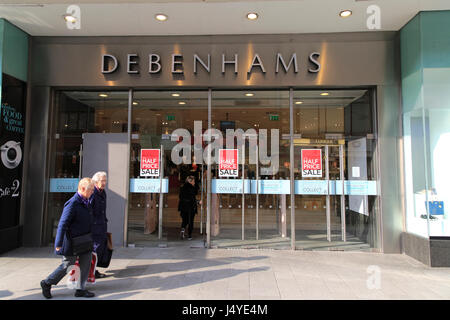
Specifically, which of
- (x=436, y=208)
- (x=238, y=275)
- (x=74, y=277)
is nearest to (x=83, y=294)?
(x=74, y=277)

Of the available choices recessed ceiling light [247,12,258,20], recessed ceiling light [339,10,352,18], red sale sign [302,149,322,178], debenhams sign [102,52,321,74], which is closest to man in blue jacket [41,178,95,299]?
debenhams sign [102,52,321,74]

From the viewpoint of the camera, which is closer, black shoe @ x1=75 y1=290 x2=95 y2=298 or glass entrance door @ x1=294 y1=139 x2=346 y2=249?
black shoe @ x1=75 y1=290 x2=95 y2=298

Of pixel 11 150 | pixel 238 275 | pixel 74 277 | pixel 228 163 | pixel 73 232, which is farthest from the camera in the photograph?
pixel 228 163

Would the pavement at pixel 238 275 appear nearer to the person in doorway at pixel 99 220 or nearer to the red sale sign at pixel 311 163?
the person in doorway at pixel 99 220

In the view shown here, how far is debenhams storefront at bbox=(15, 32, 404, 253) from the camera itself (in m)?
6.24

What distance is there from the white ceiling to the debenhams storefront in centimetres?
24

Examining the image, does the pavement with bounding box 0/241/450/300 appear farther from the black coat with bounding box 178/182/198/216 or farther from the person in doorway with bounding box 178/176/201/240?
the black coat with bounding box 178/182/198/216

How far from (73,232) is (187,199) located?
3500 millimetres

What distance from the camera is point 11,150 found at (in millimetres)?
5980

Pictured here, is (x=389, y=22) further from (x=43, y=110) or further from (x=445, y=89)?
(x=43, y=110)

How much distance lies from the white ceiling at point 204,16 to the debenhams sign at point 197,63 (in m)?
0.54

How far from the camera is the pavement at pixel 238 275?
3861mm

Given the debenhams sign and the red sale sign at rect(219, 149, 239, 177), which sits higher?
the debenhams sign

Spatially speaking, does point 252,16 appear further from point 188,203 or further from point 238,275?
point 238,275
